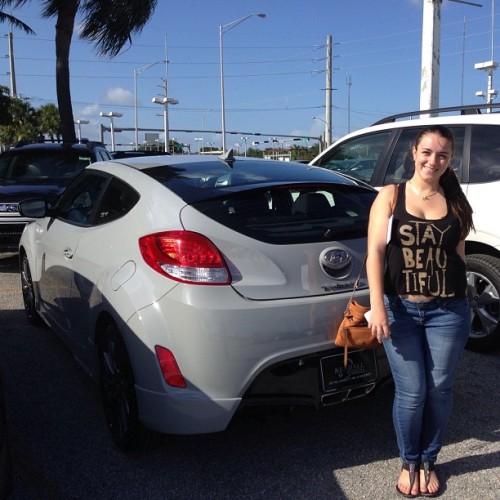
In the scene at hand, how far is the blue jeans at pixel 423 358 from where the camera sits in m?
2.68

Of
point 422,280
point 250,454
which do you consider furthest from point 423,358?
point 250,454

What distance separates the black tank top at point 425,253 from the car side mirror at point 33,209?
3.04m

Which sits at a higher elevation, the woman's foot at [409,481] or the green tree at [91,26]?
the green tree at [91,26]

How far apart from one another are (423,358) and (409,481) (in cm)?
61

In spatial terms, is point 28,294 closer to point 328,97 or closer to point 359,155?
point 359,155

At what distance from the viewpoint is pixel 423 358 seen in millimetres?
2740

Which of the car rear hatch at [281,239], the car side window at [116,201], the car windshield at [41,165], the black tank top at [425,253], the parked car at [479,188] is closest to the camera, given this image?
the black tank top at [425,253]

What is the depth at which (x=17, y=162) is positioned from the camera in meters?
9.47

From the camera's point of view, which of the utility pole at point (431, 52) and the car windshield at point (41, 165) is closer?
the car windshield at point (41, 165)

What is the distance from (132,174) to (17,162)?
6676 mm

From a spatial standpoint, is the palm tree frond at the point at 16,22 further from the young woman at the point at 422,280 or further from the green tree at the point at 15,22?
the young woman at the point at 422,280

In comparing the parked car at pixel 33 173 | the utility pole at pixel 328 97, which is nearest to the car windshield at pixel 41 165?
the parked car at pixel 33 173

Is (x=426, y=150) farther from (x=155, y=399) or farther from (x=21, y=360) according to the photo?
(x=21, y=360)

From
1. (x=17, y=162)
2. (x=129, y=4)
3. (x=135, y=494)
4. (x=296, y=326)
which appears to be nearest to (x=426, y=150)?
(x=296, y=326)
